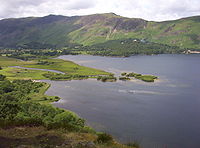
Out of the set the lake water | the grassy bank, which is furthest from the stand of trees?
the lake water

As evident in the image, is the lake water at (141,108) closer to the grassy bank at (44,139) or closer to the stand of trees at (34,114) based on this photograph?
the stand of trees at (34,114)

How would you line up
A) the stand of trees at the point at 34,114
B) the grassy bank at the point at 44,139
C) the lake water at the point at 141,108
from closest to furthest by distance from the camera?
the grassy bank at the point at 44,139 < the stand of trees at the point at 34,114 < the lake water at the point at 141,108

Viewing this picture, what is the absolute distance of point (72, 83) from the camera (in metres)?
147

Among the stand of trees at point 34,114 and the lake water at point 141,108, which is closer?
the stand of trees at point 34,114

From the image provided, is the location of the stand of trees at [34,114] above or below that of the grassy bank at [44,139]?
below

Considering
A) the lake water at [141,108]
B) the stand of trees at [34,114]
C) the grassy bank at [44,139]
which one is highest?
the grassy bank at [44,139]

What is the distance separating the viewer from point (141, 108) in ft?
313

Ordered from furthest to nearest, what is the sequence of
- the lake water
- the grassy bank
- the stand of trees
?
1. the lake water
2. the stand of trees
3. the grassy bank

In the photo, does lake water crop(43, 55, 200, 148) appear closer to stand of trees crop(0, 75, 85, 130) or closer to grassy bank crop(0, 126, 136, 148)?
stand of trees crop(0, 75, 85, 130)

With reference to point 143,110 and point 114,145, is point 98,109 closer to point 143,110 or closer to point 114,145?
point 143,110

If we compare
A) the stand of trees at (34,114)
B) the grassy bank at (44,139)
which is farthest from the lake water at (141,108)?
the grassy bank at (44,139)

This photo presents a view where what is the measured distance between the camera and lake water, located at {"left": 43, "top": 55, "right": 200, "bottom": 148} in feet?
239

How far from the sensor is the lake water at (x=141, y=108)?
239ft

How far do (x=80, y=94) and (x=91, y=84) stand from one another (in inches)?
956
